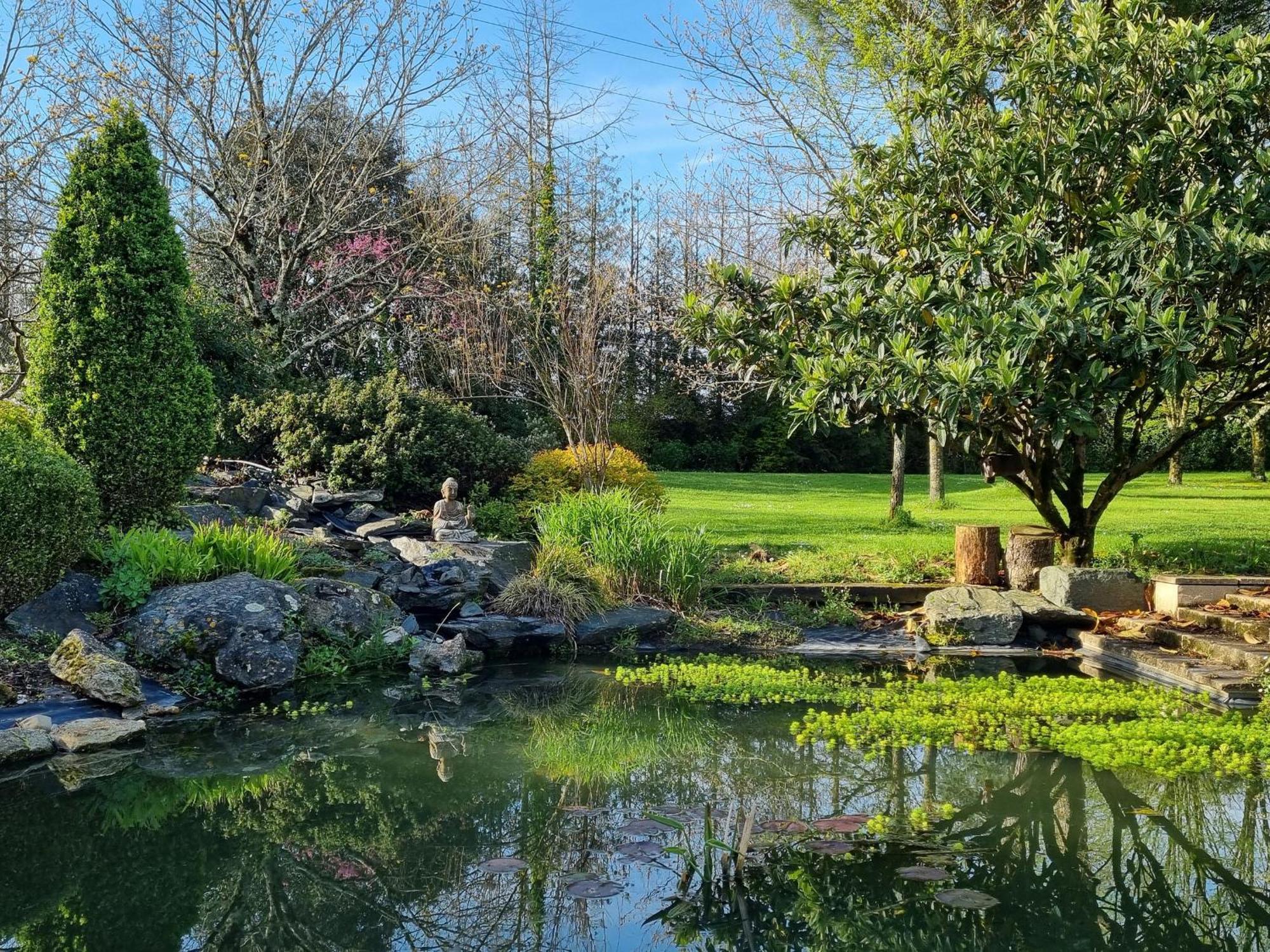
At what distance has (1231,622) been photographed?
7535 mm

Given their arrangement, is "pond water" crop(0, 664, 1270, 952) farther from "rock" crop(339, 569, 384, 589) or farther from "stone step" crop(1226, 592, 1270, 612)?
"stone step" crop(1226, 592, 1270, 612)

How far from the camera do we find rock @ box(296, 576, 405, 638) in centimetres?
758

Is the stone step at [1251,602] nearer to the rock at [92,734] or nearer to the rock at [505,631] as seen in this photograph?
the rock at [505,631]

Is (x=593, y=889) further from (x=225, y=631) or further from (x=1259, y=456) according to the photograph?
(x=1259, y=456)

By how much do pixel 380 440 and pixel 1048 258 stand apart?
785 centimetres

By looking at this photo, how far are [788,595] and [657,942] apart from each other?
6.25m

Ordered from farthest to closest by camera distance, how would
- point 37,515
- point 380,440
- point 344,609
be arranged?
1. point 380,440
2. point 344,609
3. point 37,515

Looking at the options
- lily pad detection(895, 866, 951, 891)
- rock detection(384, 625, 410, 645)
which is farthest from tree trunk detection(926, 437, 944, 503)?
lily pad detection(895, 866, 951, 891)

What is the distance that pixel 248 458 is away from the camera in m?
12.9

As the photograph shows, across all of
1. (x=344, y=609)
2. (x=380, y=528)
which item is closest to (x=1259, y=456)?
(x=380, y=528)

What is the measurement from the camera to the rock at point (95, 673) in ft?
19.6

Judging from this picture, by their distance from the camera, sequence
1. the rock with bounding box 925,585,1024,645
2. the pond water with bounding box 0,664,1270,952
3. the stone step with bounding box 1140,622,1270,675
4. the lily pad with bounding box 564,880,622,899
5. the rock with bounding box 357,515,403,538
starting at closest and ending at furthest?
1. the pond water with bounding box 0,664,1270,952
2. the lily pad with bounding box 564,880,622,899
3. the stone step with bounding box 1140,622,1270,675
4. the rock with bounding box 925,585,1024,645
5. the rock with bounding box 357,515,403,538

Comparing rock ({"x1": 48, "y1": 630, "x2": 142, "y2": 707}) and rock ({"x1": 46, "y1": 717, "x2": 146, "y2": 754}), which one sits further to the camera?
rock ({"x1": 48, "y1": 630, "x2": 142, "y2": 707})

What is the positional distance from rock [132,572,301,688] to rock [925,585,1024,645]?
5.24 meters
